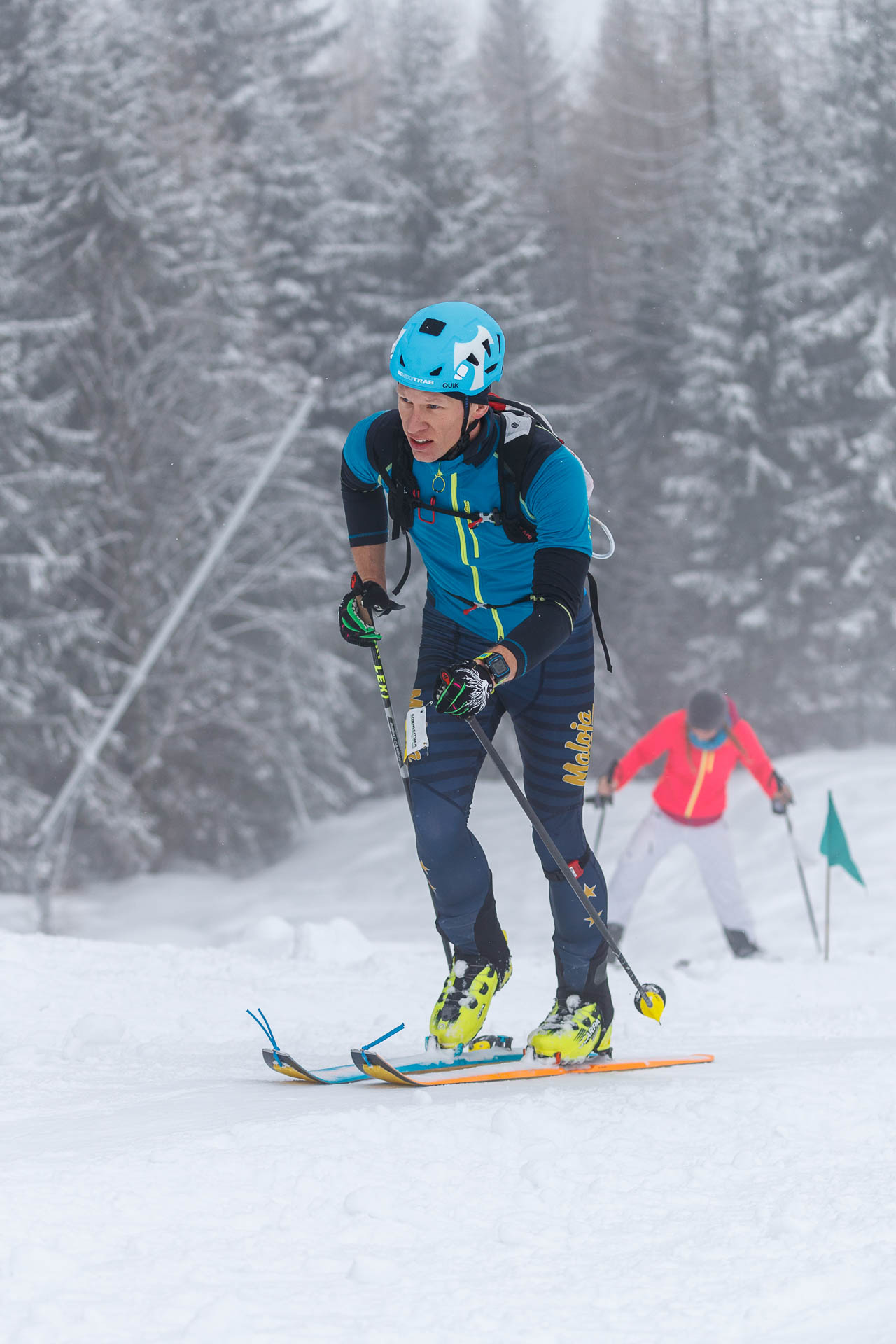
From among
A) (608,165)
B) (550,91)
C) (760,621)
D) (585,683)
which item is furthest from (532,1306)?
(550,91)

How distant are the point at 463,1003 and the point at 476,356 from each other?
186 cm

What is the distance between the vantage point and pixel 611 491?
2362 centimetres

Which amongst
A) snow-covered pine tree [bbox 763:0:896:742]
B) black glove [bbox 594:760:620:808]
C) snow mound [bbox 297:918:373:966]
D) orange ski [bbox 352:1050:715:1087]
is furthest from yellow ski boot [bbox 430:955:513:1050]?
snow-covered pine tree [bbox 763:0:896:742]

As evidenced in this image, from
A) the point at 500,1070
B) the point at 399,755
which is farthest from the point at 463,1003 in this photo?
the point at 399,755

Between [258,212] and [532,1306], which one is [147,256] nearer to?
[258,212]

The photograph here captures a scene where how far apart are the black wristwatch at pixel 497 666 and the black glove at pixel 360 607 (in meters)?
0.52

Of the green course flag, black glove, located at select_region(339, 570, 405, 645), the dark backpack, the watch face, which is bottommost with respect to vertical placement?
the green course flag

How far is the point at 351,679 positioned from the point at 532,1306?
19.1m

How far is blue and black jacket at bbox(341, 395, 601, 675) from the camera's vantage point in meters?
3.05

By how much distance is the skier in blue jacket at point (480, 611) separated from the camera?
3.07m

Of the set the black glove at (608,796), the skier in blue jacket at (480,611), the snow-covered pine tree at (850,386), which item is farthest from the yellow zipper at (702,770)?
the snow-covered pine tree at (850,386)

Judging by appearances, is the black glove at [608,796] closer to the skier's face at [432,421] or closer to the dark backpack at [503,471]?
the dark backpack at [503,471]

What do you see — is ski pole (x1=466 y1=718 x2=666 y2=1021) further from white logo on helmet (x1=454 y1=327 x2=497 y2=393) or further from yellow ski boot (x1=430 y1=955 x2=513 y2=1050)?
white logo on helmet (x1=454 y1=327 x2=497 y2=393)

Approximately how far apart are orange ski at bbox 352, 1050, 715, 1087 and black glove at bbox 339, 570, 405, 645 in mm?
1161
